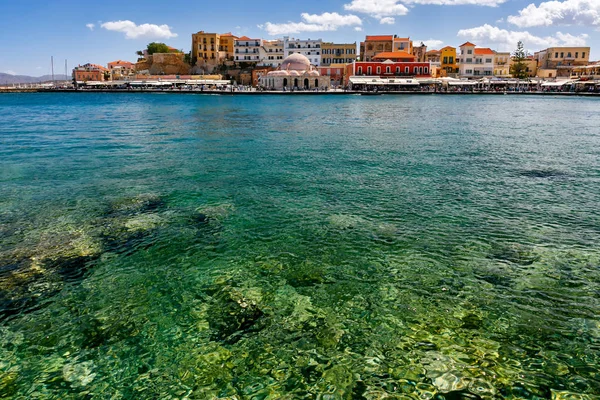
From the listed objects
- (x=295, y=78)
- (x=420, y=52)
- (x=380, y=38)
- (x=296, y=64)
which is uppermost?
(x=380, y=38)

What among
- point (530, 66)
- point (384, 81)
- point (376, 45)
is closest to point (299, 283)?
point (384, 81)

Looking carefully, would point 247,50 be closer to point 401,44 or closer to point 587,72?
point 401,44

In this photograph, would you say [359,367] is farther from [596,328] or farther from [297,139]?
[297,139]

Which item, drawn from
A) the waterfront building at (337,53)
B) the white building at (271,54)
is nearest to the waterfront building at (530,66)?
the waterfront building at (337,53)

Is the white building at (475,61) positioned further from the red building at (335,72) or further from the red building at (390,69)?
the red building at (335,72)

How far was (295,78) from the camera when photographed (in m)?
81.3

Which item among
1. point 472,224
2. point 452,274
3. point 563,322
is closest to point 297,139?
point 472,224

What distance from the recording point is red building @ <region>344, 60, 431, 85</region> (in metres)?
80.6

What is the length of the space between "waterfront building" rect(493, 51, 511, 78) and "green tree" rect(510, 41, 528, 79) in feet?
3.65

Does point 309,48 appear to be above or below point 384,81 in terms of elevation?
above

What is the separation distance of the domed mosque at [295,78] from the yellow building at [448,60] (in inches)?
Result: 1052

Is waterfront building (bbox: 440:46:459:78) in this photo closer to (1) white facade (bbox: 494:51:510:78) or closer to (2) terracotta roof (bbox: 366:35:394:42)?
(1) white facade (bbox: 494:51:510:78)

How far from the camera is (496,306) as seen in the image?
19.4 feet

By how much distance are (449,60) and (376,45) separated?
15897 mm
